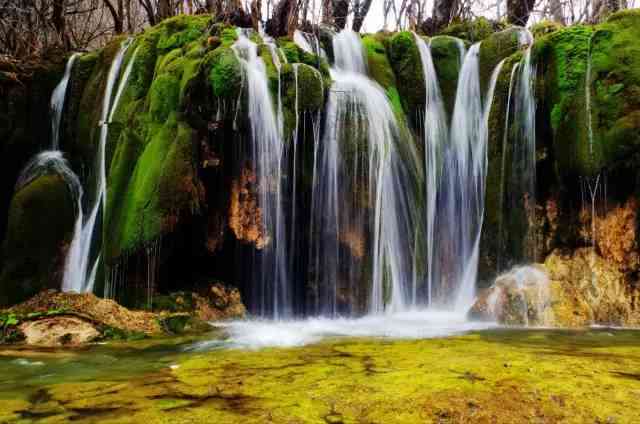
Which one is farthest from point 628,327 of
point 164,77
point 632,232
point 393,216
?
point 164,77

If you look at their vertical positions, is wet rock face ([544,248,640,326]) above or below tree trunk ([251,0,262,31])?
below

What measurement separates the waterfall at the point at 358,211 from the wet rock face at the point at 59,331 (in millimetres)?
3650

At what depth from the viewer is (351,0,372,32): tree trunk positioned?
60.1ft

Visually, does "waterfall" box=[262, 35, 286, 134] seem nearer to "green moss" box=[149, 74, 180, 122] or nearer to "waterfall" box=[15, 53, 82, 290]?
"green moss" box=[149, 74, 180, 122]

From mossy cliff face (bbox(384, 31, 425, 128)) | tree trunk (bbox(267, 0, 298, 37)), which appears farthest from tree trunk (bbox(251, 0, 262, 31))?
mossy cliff face (bbox(384, 31, 425, 128))

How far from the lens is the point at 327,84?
28.6ft

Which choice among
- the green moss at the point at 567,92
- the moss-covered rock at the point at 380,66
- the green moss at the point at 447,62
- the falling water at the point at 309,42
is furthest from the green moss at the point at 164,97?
the green moss at the point at 567,92

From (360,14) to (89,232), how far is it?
44.2 ft

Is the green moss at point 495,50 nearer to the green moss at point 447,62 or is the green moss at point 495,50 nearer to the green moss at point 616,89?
the green moss at point 447,62

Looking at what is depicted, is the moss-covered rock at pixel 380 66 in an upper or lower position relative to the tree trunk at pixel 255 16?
lower

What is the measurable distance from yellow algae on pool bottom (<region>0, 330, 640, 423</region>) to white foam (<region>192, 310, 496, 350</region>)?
92 cm

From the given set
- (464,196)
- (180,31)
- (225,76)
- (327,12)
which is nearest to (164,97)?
(225,76)

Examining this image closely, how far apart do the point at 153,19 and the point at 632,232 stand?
14207 millimetres

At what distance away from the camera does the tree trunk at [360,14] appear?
1833 cm
